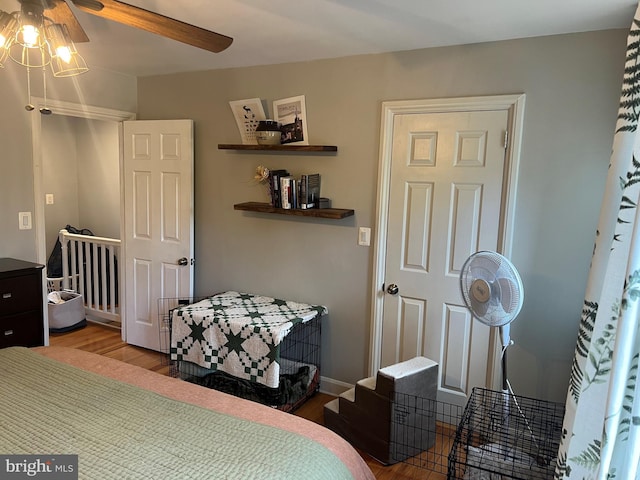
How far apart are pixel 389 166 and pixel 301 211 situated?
0.65 m

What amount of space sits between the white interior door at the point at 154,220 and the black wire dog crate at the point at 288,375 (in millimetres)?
689

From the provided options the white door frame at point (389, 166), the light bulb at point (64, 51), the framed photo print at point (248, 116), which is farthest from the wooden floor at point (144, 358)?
the light bulb at point (64, 51)

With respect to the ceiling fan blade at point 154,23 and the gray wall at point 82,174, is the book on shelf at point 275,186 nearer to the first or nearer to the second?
the ceiling fan blade at point 154,23

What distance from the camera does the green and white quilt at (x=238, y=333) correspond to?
9.29 feet

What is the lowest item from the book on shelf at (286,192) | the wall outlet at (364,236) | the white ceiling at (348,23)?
the wall outlet at (364,236)

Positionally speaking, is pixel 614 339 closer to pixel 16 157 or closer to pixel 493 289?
pixel 493 289

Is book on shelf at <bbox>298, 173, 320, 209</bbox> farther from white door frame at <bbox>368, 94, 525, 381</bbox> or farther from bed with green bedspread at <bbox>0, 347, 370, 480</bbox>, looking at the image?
bed with green bedspread at <bbox>0, 347, 370, 480</bbox>

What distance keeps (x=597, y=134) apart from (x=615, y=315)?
157 centimetres

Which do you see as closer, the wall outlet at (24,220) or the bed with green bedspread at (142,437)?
the bed with green bedspread at (142,437)

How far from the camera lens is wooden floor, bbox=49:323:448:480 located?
2.47 m

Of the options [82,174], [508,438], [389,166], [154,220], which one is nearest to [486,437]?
[508,438]

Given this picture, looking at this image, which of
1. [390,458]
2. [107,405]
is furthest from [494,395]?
[107,405]

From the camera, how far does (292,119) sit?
3258 mm

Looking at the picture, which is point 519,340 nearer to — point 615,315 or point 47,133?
point 615,315
